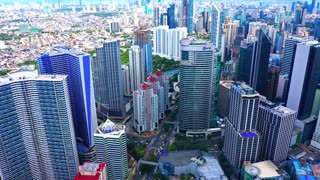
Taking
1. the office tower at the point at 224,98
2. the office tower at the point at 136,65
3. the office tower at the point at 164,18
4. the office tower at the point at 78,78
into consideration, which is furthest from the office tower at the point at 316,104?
the office tower at the point at 164,18

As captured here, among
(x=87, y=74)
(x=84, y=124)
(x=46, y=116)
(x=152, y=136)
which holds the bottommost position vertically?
(x=152, y=136)

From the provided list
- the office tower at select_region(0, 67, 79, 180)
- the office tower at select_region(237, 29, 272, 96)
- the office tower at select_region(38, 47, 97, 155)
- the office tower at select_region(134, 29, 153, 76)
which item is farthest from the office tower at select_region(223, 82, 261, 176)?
the office tower at select_region(134, 29, 153, 76)

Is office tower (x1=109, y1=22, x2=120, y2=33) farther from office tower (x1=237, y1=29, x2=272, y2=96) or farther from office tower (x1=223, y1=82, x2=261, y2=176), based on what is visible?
office tower (x1=223, y1=82, x2=261, y2=176)

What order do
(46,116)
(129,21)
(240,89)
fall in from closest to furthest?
(46,116), (240,89), (129,21)

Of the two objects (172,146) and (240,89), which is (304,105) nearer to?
(240,89)

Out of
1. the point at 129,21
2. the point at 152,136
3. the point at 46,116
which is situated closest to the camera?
the point at 46,116

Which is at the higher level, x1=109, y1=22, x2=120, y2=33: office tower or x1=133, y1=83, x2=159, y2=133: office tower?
x1=109, y1=22, x2=120, y2=33: office tower

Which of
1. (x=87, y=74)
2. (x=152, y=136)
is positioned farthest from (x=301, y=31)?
(x=87, y=74)

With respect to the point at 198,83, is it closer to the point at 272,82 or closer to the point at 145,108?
the point at 145,108
